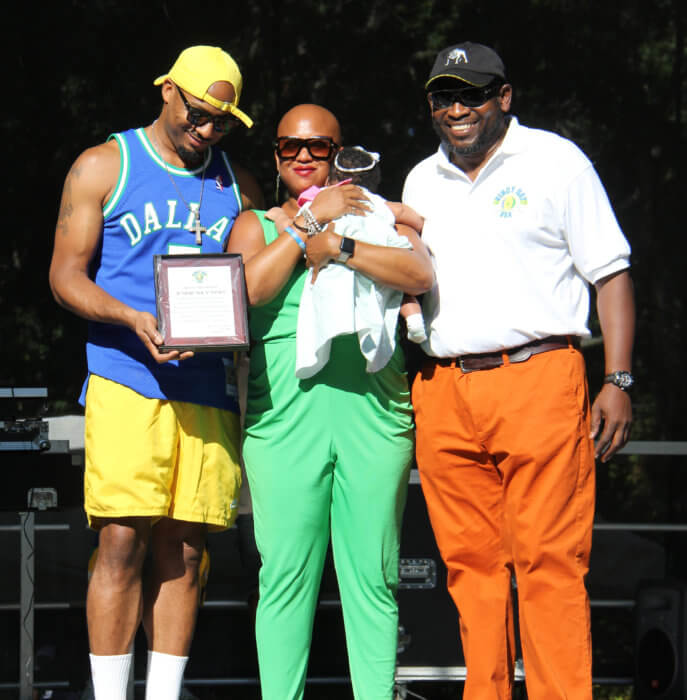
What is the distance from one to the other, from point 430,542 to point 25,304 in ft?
7.68

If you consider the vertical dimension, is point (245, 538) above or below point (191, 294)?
below

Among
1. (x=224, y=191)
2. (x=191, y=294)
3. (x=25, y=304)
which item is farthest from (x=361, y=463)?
(x=25, y=304)

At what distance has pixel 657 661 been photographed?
3.94 m

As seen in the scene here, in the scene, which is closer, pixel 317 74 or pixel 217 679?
pixel 217 679

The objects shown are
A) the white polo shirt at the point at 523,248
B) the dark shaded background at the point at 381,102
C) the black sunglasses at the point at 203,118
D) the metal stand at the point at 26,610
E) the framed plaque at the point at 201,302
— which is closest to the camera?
the framed plaque at the point at 201,302

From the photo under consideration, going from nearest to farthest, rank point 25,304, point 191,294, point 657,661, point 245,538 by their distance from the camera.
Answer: point 191,294 → point 657,661 → point 245,538 → point 25,304

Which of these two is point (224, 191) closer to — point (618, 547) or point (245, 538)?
point (245, 538)

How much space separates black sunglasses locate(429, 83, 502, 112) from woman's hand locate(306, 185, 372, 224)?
33 cm

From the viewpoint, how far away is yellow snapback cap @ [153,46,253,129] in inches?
114

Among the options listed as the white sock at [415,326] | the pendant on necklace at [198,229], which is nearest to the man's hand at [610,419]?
the white sock at [415,326]

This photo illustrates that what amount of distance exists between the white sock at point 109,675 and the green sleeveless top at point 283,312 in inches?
36.3

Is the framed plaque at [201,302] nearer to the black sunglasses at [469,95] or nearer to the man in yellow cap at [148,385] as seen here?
the man in yellow cap at [148,385]

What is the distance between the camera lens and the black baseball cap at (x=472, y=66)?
2.85 meters

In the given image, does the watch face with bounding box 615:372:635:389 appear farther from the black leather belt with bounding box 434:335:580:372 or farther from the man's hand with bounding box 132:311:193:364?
the man's hand with bounding box 132:311:193:364
